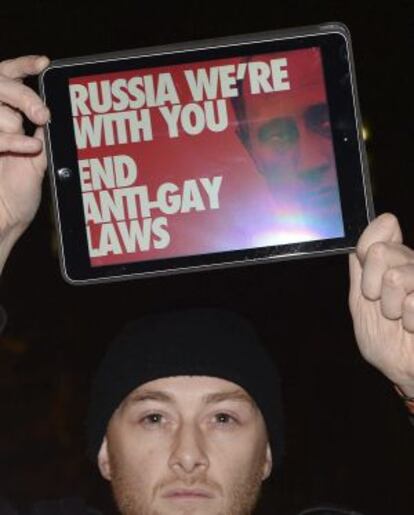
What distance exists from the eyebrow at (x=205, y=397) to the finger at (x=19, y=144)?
32.6 inches

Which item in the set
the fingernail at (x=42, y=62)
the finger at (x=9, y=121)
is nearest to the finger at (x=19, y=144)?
the finger at (x=9, y=121)

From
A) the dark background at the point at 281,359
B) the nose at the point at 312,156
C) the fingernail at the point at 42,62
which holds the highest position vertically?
the fingernail at the point at 42,62

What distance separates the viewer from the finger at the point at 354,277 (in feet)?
6.15

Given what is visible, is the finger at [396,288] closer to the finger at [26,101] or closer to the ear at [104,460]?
the finger at [26,101]

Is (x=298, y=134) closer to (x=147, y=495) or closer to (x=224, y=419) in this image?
(x=224, y=419)

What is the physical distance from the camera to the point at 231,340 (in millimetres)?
2492

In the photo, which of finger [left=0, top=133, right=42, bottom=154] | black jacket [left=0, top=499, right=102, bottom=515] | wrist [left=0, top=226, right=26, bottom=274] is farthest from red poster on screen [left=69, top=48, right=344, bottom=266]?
black jacket [left=0, top=499, right=102, bottom=515]

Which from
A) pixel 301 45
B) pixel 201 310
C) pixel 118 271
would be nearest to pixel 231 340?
pixel 201 310

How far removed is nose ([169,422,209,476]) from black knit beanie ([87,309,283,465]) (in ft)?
0.48

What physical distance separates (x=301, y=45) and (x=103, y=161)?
0.40 m

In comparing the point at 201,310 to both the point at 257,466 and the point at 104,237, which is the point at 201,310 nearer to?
the point at 257,466

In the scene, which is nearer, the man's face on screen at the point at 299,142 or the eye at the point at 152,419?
the man's face on screen at the point at 299,142

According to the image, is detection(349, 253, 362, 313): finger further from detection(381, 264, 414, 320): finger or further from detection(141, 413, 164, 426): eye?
detection(141, 413, 164, 426): eye

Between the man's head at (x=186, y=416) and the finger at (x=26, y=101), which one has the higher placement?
the finger at (x=26, y=101)
